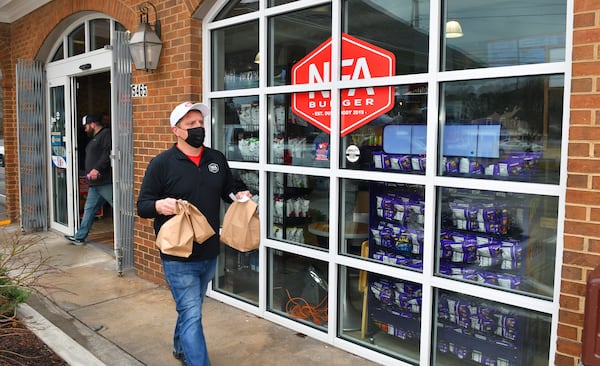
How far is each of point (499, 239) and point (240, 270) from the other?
2.63 meters

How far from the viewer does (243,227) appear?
3.31m

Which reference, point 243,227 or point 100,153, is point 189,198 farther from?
point 100,153

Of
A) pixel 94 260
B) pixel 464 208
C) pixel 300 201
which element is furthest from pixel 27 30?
pixel 464 208

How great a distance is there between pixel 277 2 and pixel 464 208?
7.83 feet

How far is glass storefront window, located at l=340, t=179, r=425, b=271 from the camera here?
3.57 m

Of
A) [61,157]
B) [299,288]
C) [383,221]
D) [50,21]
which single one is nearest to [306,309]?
[299,288]

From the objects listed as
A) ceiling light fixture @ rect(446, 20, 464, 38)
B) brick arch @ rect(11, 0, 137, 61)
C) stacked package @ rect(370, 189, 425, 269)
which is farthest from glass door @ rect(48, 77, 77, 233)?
ceiling light fixture @ rect(446, 20, 464, 38)

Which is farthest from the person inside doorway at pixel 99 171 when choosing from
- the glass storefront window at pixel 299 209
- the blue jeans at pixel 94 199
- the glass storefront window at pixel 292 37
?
the glass storefront window at pixel 292 37

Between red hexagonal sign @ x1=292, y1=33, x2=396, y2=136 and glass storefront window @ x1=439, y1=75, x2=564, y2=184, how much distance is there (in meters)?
0.50

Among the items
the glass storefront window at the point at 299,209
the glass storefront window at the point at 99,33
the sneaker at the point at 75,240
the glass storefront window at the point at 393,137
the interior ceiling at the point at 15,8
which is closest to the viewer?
the glass storefront window at the point at 393,137

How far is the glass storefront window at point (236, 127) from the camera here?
4.70 m

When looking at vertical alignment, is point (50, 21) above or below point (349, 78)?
above

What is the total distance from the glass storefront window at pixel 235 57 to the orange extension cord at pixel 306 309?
1.97m

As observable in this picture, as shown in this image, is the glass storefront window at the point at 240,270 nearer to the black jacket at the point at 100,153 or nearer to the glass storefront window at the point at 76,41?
the black jacket at the point at 100,153
